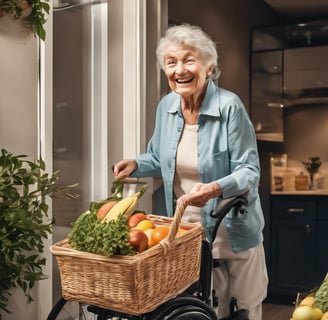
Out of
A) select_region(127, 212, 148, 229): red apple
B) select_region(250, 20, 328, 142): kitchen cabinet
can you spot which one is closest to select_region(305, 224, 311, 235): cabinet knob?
Result: select_region(250, 20, 328, 142): kitchen cabinet

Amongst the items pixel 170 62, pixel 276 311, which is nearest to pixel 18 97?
pixel 170 62

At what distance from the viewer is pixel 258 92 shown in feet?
15.9

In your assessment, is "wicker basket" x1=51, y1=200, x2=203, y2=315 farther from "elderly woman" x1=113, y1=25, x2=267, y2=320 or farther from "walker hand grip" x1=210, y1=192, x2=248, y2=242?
"elderly woman" x1=113, y1=25, x2=267, y2=320

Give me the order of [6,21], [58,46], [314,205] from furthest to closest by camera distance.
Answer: [314,205]
[58,46]
[6,21]

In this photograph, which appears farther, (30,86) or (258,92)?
(258,92)

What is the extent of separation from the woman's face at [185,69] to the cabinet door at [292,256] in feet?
9.53

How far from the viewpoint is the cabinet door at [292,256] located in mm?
4684

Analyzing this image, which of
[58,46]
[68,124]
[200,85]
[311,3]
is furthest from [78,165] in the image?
[311,3]

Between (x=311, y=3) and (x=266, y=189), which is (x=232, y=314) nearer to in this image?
(x=266, y=189)

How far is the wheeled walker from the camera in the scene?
1.73 m

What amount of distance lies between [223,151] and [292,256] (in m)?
2.88

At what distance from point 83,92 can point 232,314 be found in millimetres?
1217

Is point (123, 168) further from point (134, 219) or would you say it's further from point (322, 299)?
point (322, 299)

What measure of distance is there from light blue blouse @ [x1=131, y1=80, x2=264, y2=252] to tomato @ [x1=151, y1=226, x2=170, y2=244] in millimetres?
428
